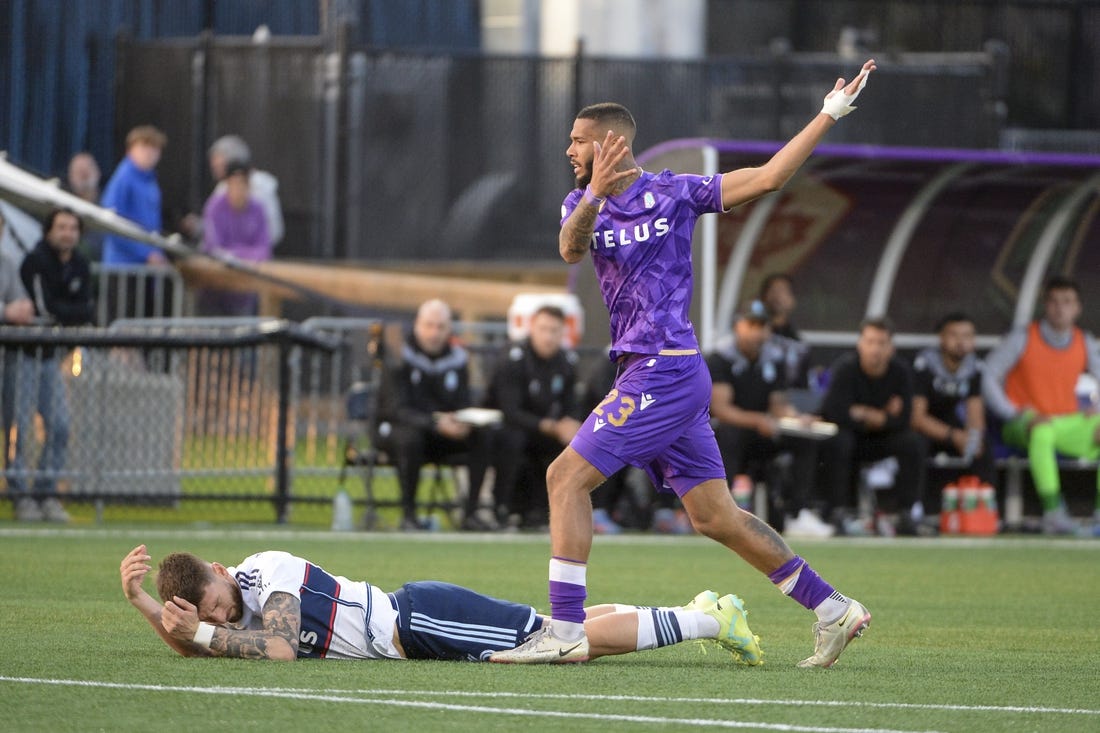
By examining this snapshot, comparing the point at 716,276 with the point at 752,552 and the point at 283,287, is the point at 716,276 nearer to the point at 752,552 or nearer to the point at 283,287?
the point at 283,287

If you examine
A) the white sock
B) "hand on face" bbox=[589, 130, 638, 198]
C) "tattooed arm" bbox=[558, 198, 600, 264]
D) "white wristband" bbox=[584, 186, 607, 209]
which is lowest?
the white sock

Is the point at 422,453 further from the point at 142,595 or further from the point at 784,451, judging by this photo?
the point at 142,595

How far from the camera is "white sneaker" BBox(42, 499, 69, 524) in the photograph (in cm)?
1522

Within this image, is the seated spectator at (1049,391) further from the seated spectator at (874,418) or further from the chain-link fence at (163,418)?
the chain-link fence at (163,418)

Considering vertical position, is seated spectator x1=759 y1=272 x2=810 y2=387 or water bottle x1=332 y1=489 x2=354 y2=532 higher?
seated spectator x1=759 y1=272 x2=810 y2=387

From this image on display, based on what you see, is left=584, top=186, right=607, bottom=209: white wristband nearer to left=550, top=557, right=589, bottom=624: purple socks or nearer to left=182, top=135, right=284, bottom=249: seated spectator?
left=550, top=557, right=589, bottom=624: purple socks

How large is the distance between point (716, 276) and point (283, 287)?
4.86 m

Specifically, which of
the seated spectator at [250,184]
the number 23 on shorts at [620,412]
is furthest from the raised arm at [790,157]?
the seated spectator at [250,184]

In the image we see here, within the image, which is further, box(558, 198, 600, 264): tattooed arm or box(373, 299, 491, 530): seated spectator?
box(373, 299, 491, 530): seated spectator

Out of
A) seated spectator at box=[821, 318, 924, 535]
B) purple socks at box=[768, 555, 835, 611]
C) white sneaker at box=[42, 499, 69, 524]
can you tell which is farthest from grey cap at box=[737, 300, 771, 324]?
purple socks at box=[768, 555, 835, 611]

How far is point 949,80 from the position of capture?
23.7 meters

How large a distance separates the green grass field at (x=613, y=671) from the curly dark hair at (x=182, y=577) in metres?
0.27

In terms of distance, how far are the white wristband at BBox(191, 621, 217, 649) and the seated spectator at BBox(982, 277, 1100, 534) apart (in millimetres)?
10653

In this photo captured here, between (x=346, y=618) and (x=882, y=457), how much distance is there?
9658 millimetres
